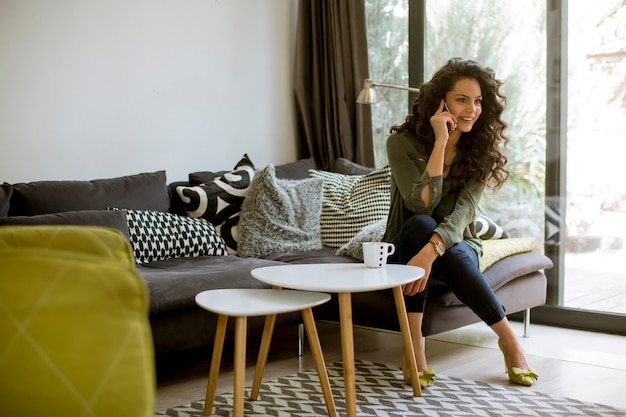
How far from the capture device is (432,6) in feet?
14.2

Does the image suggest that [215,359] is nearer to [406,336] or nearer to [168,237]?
[406,336]

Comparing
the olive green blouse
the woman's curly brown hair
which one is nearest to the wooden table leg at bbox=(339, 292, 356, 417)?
the olive green blouse

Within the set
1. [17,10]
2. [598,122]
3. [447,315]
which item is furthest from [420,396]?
[17,10]

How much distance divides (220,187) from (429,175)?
1198mm

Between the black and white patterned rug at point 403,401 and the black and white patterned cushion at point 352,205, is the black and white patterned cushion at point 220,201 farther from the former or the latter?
the black and white patterned rug at point 403,401

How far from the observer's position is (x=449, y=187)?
3.10 m

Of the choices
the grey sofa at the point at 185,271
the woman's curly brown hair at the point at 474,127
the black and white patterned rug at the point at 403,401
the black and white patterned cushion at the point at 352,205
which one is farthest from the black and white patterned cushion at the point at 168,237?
the woman's curly brown hair at the point at 474,127

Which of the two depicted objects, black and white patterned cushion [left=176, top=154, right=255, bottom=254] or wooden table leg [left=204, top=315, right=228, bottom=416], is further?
black and white patterned cushion [left=176, top=154, right=255, bottom=254]

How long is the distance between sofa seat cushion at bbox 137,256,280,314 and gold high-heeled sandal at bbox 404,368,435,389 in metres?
0.64

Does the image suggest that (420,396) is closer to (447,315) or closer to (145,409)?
(447,315)

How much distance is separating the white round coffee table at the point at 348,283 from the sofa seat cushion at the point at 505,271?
0.35 m

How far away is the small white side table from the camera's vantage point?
2.24 m

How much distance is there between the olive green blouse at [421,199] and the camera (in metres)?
2.96

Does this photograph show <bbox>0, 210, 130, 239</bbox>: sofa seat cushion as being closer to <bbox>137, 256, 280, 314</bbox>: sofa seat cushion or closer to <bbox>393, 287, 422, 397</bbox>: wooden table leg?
<bbox>137, 256, 280, 314</bbox>: sofa seat cushion
